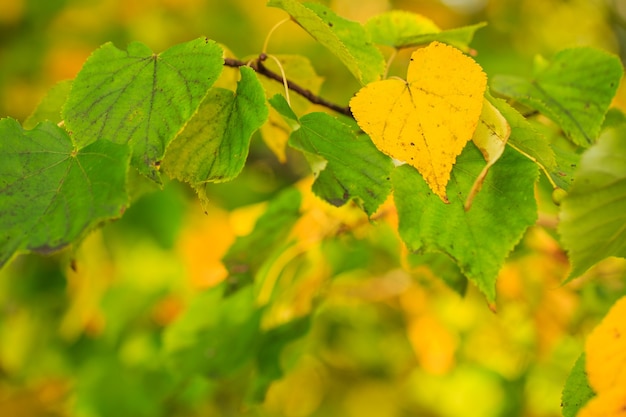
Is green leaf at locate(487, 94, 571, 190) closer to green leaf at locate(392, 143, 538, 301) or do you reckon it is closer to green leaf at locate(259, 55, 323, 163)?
green leaf at locate(392, 143, 538, 301)

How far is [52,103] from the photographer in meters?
0.59

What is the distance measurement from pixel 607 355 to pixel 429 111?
0.20 meters

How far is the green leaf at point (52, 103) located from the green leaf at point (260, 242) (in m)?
0.26

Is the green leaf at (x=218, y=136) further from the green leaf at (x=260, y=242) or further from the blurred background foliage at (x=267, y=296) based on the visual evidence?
the green leaf at (x=260, y=242)

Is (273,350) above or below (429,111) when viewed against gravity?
below

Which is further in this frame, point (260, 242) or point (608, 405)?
point (260, 242)

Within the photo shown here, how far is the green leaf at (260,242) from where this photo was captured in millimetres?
765

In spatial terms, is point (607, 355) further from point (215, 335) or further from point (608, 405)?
point (215, 335)

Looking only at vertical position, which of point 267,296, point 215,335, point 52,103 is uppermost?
point 52,103

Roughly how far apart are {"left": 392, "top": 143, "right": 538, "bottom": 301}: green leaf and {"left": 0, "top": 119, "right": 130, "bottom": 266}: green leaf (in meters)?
0.20

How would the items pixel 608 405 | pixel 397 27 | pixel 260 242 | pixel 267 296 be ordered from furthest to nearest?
pixel 267 296 < pixel 260 242 < pixel 397 27 < pixel 608 405

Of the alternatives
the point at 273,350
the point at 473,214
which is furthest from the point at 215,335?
the point at 473,214

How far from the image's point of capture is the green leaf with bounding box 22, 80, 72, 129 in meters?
0.59

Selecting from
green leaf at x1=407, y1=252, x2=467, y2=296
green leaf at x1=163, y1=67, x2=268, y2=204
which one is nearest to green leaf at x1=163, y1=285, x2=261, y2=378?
green leaf at x1=407, y1=252, x2=467, y2=296
